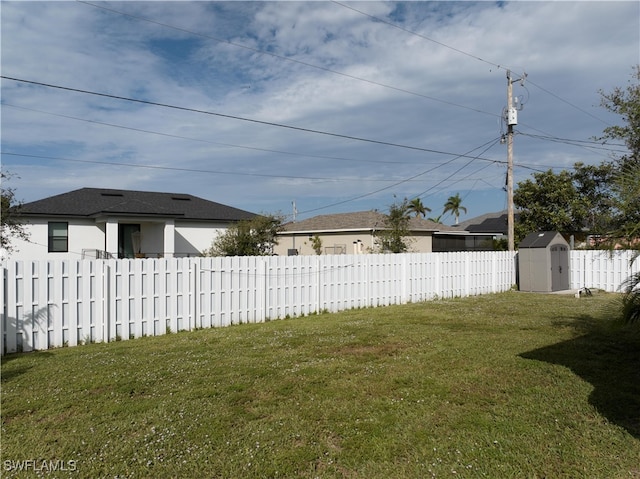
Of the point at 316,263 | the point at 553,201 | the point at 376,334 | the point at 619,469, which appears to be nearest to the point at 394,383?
the point at 619,469

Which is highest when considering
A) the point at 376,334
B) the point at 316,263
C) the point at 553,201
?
the point at 553,201

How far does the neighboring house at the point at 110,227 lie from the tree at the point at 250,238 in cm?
392

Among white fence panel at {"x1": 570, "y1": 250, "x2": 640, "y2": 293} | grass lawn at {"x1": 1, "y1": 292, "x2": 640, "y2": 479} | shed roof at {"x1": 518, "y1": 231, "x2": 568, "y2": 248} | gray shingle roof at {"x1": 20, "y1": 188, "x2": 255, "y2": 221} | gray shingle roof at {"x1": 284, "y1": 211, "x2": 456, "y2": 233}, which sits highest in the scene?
gray shingle roof at {"x1": 20, "y1": 188, "x2": 255, "y2": 221}

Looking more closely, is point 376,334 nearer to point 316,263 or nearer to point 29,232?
point 316,263

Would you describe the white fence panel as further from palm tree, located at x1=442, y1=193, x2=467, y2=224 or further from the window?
palm tree, located at x1=442, y1=193, x2=467, y2=224

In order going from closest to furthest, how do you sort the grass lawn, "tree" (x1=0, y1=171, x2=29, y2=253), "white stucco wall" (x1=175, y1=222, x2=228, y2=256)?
1. the grass lawn
2. "tree" (x1=0, y1=171, x2=29, y2=253)
3. "white stucco wall" (x1=175, y1=222, x2=228, y2=256)

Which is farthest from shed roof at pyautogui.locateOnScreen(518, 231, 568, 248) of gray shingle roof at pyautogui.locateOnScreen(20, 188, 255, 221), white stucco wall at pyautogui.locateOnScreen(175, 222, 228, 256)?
gray shingle roof at pyautogui.locateOnScreen(20, 188, 255, 221)

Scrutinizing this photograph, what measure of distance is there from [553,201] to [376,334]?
20759mm

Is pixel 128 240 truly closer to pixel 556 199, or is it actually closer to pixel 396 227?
pixel 396 227

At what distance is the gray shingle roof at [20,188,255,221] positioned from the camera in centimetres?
2048

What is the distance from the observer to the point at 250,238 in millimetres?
17578

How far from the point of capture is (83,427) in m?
4.13

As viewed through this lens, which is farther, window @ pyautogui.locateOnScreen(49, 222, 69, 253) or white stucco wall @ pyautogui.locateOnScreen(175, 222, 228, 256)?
white stucco wall @ pyautogui.locateOnScreen(175, 222, 228, 256)

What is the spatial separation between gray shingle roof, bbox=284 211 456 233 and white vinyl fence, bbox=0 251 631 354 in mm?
10791
